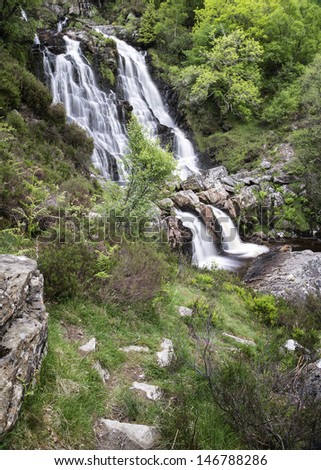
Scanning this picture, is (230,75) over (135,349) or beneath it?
over

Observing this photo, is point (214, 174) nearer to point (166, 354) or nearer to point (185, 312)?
point (185, 312)

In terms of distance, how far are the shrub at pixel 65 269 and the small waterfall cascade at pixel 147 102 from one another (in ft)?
47.7

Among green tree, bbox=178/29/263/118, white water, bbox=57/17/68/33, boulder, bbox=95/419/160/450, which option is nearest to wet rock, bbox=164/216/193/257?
boulder, bbox=95/419/160/450

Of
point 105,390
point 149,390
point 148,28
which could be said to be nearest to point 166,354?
point 149,390

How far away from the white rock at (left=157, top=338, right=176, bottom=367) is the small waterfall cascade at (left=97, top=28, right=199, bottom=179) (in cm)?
1500

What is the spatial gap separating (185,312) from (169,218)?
20.2ft

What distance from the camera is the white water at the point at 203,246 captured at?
1315cm

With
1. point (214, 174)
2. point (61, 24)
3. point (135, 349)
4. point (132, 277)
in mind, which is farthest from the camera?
point (61, 24)

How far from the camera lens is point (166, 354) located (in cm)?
444

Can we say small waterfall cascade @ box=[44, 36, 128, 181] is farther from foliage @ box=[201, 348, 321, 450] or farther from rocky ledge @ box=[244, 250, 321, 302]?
foliage @ box=[201, 348, 321, 450]

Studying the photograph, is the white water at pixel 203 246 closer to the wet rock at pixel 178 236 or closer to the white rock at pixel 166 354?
the wet rock at pixel 178 236

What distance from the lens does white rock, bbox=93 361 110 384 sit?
3500 mm

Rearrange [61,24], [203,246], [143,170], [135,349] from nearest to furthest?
[135,349]
[143,170]
[203,246]
[61,24]
